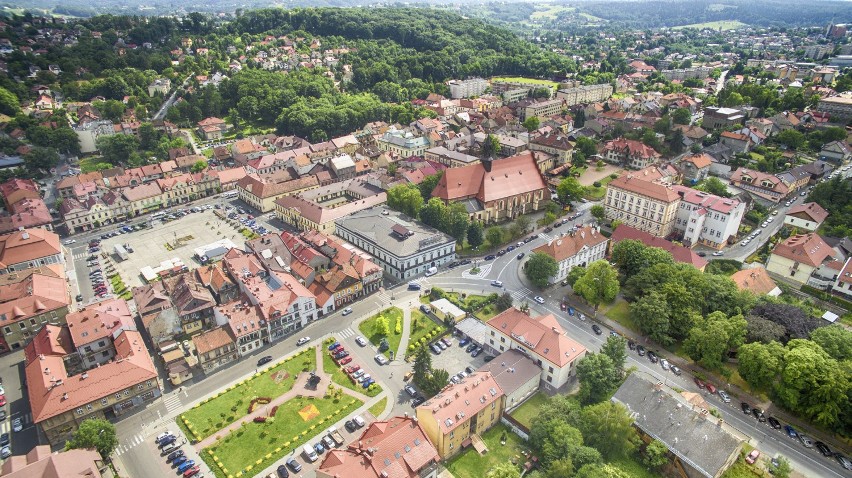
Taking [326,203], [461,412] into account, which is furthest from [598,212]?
[461,412]

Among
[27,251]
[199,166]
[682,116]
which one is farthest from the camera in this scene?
[682,116]

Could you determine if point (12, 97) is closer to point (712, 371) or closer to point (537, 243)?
point (537, 243)

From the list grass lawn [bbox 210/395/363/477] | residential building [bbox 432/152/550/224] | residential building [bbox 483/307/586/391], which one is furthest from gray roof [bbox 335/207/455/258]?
grass lawn [bbox 210/395/363/477]

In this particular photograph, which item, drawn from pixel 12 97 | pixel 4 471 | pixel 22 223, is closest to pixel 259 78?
pixel 12 97

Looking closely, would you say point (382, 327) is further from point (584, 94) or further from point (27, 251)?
point (584, 94)

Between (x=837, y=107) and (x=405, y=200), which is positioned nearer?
(x=405, y=200)

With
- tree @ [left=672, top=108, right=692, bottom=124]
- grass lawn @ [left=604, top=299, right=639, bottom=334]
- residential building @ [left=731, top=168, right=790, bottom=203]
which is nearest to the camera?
grass lawn @ [left=604, top=299, right=639, bottom=334]

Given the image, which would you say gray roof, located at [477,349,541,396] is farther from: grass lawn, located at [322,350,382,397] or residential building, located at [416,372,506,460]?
grass lawn, located at [322,350,382,397]
